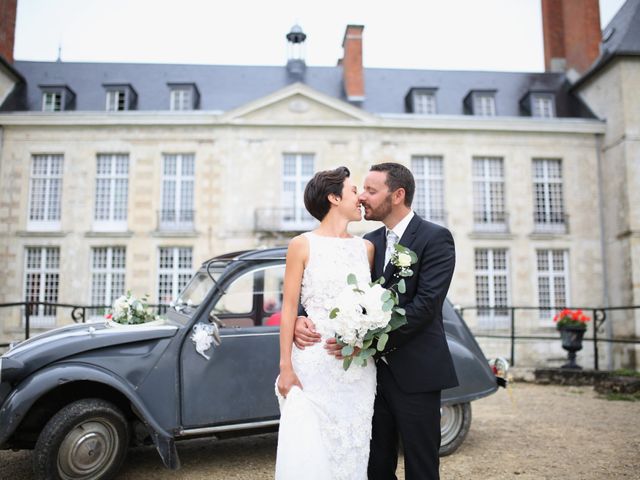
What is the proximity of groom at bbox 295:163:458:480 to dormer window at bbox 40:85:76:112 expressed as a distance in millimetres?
20867

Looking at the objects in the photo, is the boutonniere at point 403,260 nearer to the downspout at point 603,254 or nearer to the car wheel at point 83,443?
the car wheel at point 83,443

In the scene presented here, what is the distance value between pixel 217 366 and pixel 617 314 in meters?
18.8

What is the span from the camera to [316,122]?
1919 centimetres

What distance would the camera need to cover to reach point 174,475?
426 centimetres

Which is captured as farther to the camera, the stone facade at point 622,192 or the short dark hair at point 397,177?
the stone facade at point 622,192

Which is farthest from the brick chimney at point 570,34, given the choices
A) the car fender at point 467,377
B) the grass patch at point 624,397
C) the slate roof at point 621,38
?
the car fender at point 467,377

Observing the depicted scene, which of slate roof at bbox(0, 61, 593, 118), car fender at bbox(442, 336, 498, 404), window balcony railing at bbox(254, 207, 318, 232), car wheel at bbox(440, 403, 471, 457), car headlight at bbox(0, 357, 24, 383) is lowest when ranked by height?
car wheel at bbox(440, 403, 471, 457)

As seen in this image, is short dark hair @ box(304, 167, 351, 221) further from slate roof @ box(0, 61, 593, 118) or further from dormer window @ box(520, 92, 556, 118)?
dormer window @ box(520, 92, 556, 118)

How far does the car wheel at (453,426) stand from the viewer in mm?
4887

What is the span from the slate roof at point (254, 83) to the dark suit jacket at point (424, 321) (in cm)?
1887

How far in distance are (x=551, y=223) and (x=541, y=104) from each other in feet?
17.0

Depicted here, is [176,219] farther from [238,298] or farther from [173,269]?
[238,298]

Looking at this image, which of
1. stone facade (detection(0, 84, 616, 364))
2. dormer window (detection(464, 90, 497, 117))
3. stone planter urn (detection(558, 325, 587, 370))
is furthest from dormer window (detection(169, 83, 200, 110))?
stone planter urn (detection(558, 325, 587, 370))

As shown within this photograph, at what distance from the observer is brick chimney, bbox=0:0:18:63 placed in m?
19.8
